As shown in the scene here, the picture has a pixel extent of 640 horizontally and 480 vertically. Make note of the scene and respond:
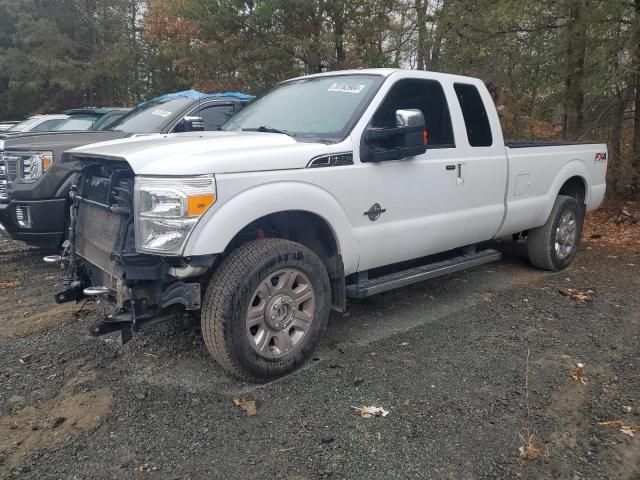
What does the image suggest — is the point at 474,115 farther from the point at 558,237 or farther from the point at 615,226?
the point at 615,226

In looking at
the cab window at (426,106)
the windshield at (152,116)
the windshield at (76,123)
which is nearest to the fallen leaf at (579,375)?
the cab window at (426,106)

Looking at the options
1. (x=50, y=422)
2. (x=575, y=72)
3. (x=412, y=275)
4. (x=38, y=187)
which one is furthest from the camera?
(x=575, y=72)

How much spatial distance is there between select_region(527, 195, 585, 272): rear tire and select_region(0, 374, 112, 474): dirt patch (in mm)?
4719

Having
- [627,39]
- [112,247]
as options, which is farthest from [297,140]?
[627,39]

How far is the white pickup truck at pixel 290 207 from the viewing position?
3.16 metres

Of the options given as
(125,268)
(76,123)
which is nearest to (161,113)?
(76,123)

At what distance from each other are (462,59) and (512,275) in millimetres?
5799

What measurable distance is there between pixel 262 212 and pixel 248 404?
3.80ft

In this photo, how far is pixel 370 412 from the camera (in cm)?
315

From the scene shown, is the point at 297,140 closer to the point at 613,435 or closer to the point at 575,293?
the point at 613,435

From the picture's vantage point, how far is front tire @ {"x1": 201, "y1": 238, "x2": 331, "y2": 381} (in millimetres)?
3234

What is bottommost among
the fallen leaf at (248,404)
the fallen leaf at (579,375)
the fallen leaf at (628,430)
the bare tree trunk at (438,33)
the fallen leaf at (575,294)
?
the fallen leaf at (628,430)

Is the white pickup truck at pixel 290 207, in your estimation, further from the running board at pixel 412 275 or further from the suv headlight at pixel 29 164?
the suv headlight at pixel 29 164

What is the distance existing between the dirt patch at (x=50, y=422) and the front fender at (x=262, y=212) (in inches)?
43.8
